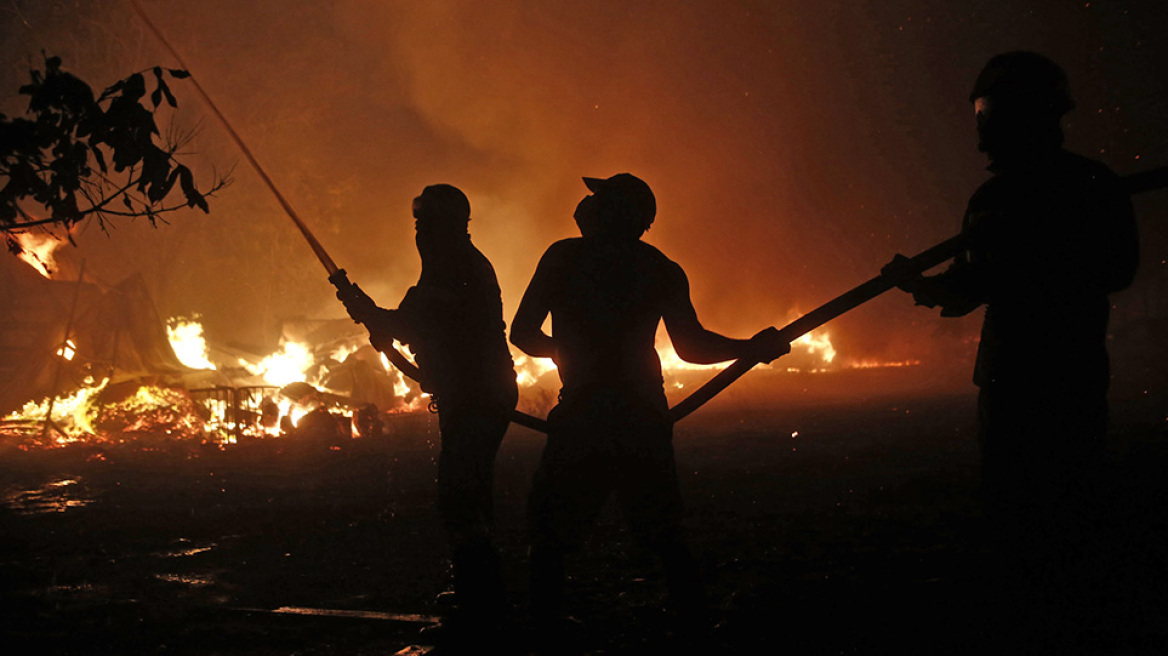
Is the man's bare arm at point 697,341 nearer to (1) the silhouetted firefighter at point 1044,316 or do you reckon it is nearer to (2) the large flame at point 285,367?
(1) the silhouetted firefighter at point 1044,316

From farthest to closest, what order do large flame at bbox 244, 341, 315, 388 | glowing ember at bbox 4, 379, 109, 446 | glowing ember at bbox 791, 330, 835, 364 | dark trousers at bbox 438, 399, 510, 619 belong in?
glowing ember at bbox 791, 330, 835, 364
large flame at bbox 244, 341, 315, 388
glowing ember at bbox 4, 379, 109, 446
dark trousers at bbox 438, 399, 510, 619

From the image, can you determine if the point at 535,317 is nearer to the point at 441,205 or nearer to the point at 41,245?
the point at 441,205

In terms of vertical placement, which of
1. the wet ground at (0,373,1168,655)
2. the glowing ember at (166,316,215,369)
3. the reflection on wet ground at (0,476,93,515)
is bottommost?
the wet ground at (0,373,1168,655)

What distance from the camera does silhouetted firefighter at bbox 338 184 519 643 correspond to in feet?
12.4

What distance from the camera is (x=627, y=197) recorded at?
10.4ft

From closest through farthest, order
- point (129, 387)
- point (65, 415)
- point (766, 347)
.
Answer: point (766, 347)
point (65, 415)
point (129, 387)

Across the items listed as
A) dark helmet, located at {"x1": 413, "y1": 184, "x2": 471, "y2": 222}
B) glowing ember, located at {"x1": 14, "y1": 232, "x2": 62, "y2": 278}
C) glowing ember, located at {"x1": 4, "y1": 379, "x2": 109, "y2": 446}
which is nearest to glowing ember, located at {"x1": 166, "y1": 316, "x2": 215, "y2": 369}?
glowing ember, located at {"x1": 14, "y1": 232, "x2": 62, "y2": 278}

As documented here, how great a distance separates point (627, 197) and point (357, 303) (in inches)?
73.6

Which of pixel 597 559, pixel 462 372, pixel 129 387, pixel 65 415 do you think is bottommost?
pixel 597 559

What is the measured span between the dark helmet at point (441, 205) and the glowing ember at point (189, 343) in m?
19.2

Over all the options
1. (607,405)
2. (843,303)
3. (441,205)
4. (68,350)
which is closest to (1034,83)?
(843,303)

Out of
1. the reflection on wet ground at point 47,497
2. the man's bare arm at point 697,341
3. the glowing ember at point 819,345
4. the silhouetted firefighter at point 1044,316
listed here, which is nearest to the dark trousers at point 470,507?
the man's bare arm at point 697,341

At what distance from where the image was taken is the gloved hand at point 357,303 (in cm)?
414

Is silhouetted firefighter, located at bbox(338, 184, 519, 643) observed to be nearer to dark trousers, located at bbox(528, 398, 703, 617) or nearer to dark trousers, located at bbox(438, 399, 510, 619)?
A: dark trousers, located at bbox(438, 399, 510, 619)
